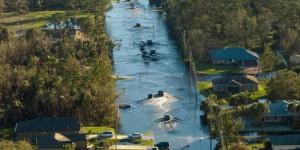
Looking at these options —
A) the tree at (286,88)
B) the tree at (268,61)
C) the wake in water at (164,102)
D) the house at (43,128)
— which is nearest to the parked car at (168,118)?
the wake in water at (164,102)

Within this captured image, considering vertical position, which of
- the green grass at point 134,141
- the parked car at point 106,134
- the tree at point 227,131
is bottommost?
the green grass at point 134,141

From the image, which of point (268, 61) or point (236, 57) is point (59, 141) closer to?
point (268, 61)

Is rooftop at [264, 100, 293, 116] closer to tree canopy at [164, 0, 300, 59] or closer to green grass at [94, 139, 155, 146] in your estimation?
green grass at [94, 139, 155, 146]

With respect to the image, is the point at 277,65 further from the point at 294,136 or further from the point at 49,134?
the point at 49,134

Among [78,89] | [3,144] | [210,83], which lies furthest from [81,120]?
[210,83]

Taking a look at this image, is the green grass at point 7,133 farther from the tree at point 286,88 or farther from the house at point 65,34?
the house at point 65,34
